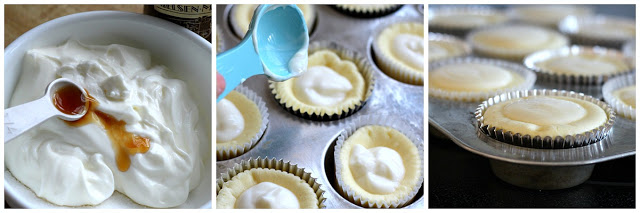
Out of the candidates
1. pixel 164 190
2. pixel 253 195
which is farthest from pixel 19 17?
pixel 253 195

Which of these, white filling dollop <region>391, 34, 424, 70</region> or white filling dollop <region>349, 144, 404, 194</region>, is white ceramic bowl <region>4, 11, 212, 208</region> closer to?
white filling dollop <region>349, 144, 404, 194</region>

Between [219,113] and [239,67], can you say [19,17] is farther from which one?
[239,67]

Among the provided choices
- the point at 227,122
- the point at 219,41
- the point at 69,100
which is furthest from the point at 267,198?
the point at 219,41

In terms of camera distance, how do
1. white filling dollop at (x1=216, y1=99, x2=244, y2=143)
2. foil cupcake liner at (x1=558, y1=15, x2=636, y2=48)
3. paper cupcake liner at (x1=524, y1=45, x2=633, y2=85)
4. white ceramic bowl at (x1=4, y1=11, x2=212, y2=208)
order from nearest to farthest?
white ceramic bowl at (x1=4, y1=11, x2=212, y2=208), white filling dollop at (x1=216, y1=99, x2=244, y2=143), paper cupcake liner at (x1=524, y1=45, x2=633, y2=85), foil cupcake liner at (x1=558, y1=15, x2=636, y2=48)

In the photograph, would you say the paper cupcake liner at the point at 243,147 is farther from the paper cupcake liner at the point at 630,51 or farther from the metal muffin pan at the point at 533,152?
the paper cupcake liner at the point at 630,51

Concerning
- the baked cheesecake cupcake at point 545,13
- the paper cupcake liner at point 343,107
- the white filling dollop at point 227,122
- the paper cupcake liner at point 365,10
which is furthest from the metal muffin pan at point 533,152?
the baked cheesecake cupcake at point 545,13

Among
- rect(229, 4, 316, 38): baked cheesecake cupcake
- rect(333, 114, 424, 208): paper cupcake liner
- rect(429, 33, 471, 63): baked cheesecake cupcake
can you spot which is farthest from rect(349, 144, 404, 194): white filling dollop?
rect(429, 33, 471, 63): baked cheesecake cupcake
